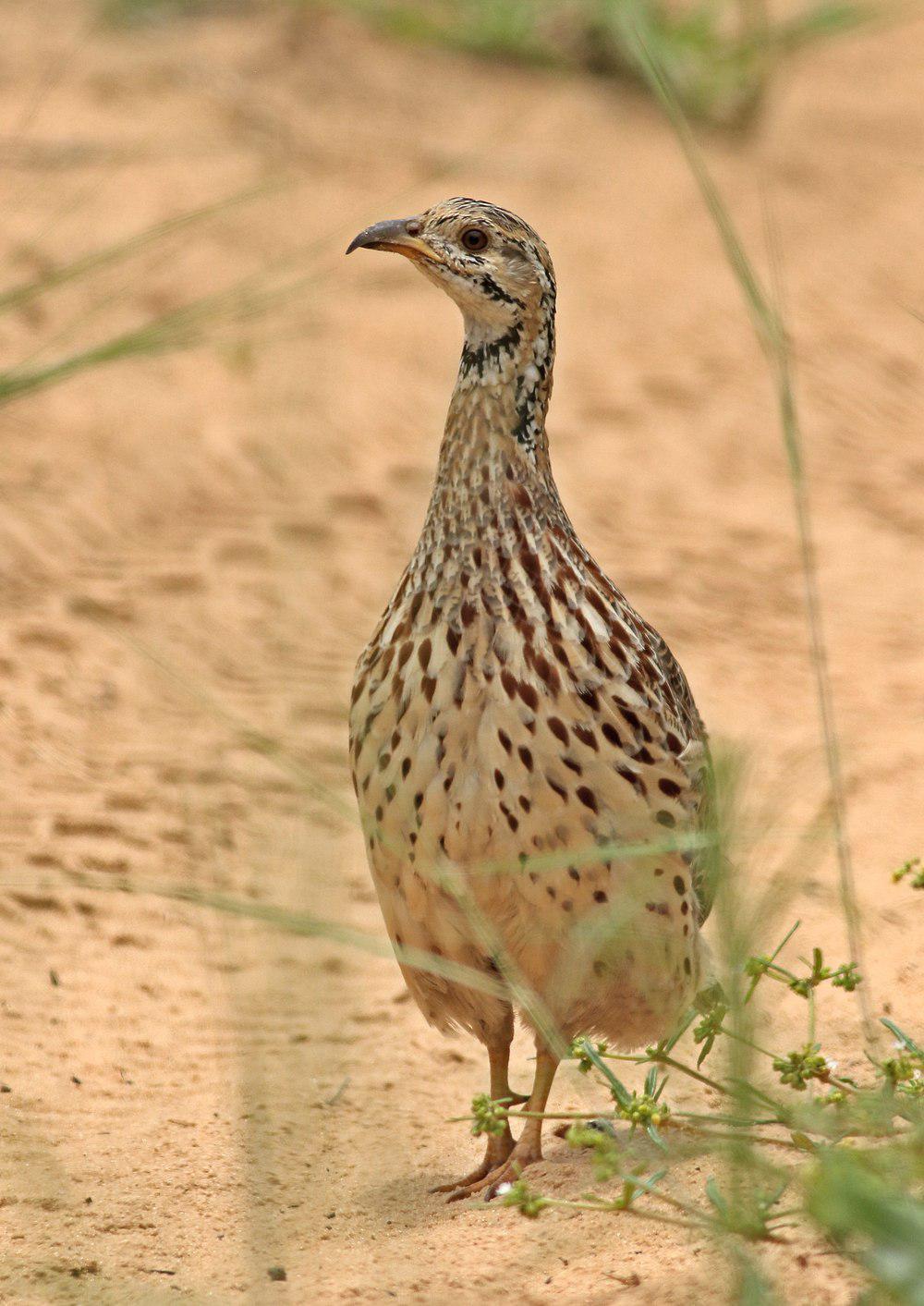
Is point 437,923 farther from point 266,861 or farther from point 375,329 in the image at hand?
point 375,329

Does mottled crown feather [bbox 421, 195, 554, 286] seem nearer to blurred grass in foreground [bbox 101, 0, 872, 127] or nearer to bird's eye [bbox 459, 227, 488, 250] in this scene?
bird's eye [bbox 459, 227, 488, 250]

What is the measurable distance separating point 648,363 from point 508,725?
5678 millimetres

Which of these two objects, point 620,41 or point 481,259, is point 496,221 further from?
point 620,41

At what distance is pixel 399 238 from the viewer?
427 cm

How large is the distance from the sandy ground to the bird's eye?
0.50 m

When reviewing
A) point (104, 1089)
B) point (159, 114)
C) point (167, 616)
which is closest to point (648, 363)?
point (159, 114)

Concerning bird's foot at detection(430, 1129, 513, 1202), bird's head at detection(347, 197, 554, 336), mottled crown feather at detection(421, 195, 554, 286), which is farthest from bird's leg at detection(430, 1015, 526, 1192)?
mottled crown feather at detection(421, 195, 554, 286)

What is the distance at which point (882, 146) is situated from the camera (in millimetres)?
11195

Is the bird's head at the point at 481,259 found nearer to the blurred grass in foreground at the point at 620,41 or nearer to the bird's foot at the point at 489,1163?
the bird's foot at the point at 489,1163

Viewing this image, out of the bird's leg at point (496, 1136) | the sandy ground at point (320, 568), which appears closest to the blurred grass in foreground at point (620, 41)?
the sandy ground at point (320, 568)

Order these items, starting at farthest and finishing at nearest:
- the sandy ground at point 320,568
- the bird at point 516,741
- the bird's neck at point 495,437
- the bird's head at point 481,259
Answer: the bird's head at point 481,259
the bird's neck at point 495,437
the sandy ground at point 320,568
the bird at point 516,741

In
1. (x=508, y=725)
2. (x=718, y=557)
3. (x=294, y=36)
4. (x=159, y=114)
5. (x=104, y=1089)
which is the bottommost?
(x=104, y=1089)

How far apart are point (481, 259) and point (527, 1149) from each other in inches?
77.0

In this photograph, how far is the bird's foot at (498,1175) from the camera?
4.16 m
